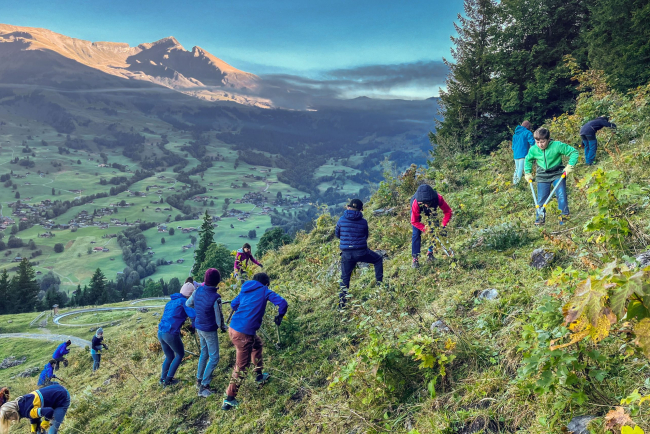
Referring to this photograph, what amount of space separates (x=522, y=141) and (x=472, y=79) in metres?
13.2

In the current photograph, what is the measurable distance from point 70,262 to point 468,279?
7563 inches

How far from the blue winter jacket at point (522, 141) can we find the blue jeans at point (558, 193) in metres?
3.44

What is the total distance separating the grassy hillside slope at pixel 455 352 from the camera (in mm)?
3002

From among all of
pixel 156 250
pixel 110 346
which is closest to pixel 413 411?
pixel 110 346

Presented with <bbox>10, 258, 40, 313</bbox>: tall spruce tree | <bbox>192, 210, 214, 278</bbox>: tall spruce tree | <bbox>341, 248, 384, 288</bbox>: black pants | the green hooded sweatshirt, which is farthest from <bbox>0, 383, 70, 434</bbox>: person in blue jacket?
<bbox>10, 258, 40, 313</bbox>: tall spruce tree

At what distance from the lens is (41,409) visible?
22.6 ft

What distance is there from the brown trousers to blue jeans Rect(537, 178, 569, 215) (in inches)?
269

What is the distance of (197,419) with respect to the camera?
241 inches

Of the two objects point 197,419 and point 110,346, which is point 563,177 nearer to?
point 197,419

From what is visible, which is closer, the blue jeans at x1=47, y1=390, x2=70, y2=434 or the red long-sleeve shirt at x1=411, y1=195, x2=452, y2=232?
the blue jeans at x1=47, y1=390, x2=70, y2=434

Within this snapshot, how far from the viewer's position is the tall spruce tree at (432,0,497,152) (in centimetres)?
2088

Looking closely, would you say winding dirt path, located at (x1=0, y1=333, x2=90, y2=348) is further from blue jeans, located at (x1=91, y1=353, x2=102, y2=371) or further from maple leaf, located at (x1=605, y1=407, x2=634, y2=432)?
maple leaf, located at (x1=605, y1=407, x2=634, y2=432)

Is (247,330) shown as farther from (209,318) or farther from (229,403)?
(229,403)

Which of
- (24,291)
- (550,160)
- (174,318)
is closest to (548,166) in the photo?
(550,160)
